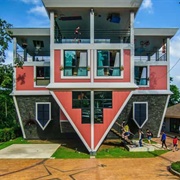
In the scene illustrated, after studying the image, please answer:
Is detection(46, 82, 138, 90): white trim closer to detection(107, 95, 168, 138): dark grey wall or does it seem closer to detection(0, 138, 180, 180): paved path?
detection(0, 138, 180, 180): paved path

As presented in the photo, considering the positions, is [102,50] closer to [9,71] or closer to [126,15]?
[126,15]

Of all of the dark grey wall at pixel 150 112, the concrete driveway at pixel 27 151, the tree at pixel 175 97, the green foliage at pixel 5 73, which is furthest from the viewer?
the tree at pixel 175 97

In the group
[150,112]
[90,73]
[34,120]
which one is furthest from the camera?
[150,112]

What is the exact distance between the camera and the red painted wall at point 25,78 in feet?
71.4

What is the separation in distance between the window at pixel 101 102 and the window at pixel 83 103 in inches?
17.7

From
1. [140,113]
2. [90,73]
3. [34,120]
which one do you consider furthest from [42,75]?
[140,113]

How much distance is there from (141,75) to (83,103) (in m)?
7.54

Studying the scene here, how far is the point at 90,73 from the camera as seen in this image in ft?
55.3

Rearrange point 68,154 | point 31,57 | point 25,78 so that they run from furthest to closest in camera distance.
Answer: point 31,57 < point 25,78 < point 68,154

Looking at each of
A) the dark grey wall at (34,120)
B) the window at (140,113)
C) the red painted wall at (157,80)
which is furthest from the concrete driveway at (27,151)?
the red painted wall at (157,80)

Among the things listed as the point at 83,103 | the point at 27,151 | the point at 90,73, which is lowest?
the point at 27,151

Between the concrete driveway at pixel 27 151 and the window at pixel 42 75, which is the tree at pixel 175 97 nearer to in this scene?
the window at pixel 42 75

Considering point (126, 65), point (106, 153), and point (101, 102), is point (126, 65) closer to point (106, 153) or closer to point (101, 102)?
point (101, 102)

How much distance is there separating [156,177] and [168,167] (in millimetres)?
1889
